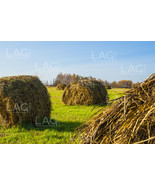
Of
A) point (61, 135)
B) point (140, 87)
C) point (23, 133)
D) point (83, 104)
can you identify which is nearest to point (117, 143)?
point (140, 87)

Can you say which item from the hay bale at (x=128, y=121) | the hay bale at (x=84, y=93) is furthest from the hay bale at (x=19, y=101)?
the hay bale at (x=84, y=93)

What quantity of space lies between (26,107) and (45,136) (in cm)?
166

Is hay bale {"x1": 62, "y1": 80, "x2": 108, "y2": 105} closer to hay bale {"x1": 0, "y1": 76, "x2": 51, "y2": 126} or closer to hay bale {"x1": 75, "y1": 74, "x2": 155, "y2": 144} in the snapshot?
hay bale {"x1": 0, "y1": 76, "x2": 51, "y2": 126}

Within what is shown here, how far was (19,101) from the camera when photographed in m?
6.71

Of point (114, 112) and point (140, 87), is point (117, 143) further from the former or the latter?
point (140, 87)

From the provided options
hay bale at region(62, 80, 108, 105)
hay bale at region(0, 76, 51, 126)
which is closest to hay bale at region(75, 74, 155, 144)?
hay bale at region(0, 76, 51, 126)

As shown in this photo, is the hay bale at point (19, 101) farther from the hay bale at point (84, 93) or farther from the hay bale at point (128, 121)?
the hay bale at point (84, 93)

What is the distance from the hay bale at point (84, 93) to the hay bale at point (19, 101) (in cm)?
733

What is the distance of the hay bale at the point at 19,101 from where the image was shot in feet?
21.9

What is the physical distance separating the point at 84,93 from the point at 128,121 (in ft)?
39.5

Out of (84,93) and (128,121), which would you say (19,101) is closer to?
(128,121)

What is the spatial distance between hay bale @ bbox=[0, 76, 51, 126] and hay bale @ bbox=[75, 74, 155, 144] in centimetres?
443

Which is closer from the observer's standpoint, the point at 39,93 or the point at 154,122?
the point at 154,122

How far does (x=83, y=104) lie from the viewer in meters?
14.7
